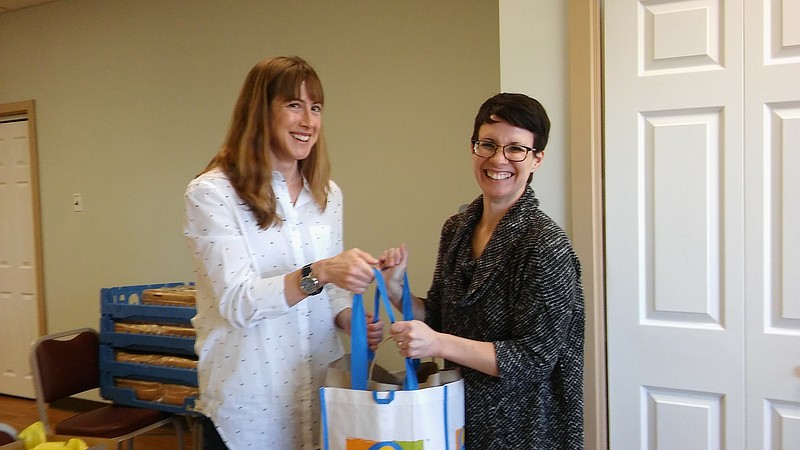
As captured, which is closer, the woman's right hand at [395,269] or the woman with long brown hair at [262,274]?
the woman with long brown hair at [262,274]

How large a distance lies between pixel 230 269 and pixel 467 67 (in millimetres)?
1793

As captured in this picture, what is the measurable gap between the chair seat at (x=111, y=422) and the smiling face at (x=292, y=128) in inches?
66.9

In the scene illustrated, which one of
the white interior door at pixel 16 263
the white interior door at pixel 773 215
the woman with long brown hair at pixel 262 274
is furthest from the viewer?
the white interior door at pixel 16 263

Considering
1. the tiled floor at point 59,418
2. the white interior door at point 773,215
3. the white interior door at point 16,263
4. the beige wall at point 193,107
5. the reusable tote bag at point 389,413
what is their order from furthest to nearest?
the white interior door at point 16,263 → the tiled floor at point 59,418 → the beige wall at point 193,107 → the white interior door at point 773,215 → the reusable tote bag at point 389,413

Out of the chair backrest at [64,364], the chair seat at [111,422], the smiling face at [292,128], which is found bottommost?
the chair seat at [111,422]

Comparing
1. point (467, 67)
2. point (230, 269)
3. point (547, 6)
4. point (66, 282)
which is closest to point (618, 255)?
point (547, 6)

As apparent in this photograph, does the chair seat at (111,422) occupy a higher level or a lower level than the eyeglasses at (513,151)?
lower

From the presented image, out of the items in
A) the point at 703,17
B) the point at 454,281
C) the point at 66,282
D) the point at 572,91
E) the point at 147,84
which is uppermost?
the point at 147,84

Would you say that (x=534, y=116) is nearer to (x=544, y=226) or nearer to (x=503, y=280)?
(x=544, y=226)

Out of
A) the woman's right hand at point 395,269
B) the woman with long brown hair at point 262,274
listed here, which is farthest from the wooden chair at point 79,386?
the woman's right hand at point 395,269

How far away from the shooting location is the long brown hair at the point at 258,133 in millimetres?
1317

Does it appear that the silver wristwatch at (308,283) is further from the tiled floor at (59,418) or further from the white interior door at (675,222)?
the tiled floor at (59,418)

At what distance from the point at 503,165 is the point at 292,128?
0.46m

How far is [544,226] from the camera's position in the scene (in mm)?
1221
